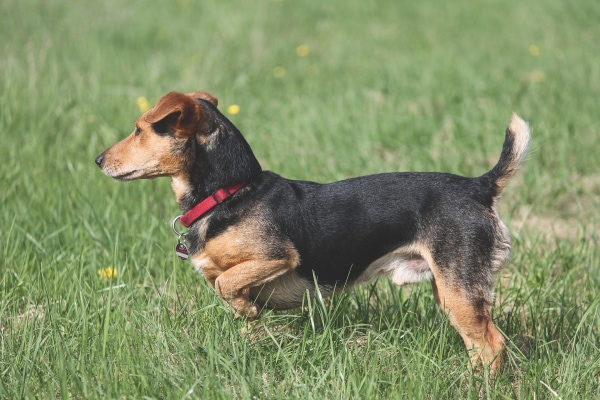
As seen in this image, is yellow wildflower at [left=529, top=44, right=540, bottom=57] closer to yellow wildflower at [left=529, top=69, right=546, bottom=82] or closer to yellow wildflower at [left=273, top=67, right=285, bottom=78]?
yellow wildflower at [left=529, top=69, right=546, bottom=82]

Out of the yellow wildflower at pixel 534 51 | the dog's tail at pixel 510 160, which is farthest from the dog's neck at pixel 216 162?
the yellow wildflower at pixel 534 51

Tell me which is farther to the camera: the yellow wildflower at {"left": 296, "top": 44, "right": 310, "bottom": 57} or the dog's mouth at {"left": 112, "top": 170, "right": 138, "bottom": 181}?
the yellow wildflower at {"left": 296, "top": 44, "right": 310, "bottom": 57}

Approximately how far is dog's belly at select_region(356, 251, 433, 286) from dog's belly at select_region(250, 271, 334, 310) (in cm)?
24

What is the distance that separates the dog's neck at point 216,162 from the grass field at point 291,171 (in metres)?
0.55

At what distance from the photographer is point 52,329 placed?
Result: 3.37m

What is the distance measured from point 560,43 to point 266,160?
567 cm

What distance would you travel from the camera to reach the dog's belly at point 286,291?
3.76 m

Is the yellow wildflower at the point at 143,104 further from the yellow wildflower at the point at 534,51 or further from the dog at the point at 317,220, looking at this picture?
the yellow wildflower at the point at 534,51

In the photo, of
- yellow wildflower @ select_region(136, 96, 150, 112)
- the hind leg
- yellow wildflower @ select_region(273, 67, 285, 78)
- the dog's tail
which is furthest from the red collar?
yellow wildflower @ select_region(273, 67, 285, 78)

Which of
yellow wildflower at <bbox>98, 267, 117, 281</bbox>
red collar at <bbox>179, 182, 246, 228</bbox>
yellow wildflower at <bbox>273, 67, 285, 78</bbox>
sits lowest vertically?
yellow wildflower at <bbox>98, 267, 117, 281</bbox>

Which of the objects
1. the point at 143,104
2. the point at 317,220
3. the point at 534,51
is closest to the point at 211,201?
the point at 317,220

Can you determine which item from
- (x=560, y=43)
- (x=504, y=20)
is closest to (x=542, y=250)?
(x=560, y=43)

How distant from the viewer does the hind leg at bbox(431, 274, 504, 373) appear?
11.8 feet

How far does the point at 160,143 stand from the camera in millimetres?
3615
